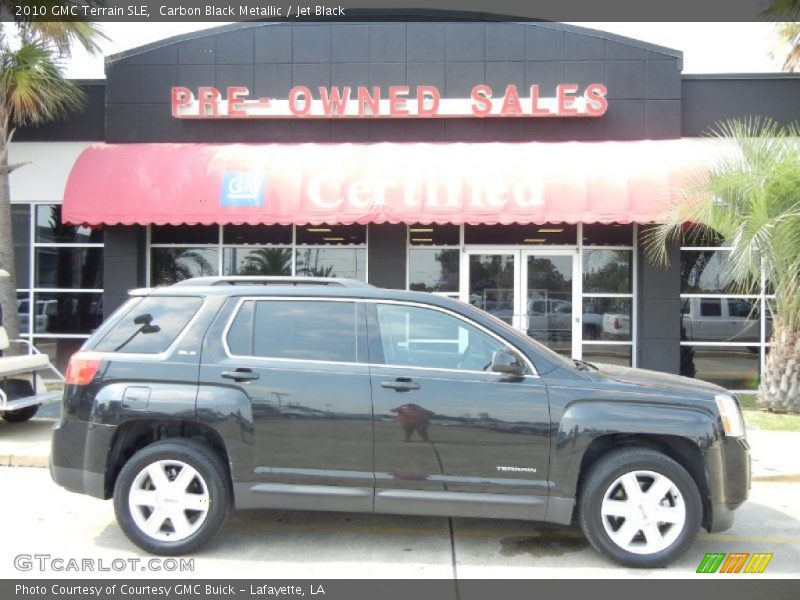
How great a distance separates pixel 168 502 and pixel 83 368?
1148 millimetres

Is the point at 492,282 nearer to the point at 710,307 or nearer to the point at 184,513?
the point at 710,307

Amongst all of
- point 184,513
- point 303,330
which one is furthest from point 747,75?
point 184,513

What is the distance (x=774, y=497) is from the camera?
6.12 meters

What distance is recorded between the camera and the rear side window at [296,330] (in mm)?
4570

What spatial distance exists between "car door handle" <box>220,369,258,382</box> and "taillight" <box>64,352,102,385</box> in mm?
965

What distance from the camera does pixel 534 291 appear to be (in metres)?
11.5

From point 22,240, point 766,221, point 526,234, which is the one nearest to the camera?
point 766,221

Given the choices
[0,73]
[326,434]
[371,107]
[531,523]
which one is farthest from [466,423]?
[0,73]

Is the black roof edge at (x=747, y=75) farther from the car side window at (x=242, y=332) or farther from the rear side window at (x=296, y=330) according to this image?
the car side window at (x=242, y=332)

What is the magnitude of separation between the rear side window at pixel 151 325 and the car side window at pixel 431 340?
144 centimetres

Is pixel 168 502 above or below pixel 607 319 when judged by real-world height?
below

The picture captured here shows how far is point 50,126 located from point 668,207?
10893mm

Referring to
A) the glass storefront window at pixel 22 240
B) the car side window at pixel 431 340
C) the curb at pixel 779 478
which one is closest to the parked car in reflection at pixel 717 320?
the curb at pixel 779 478

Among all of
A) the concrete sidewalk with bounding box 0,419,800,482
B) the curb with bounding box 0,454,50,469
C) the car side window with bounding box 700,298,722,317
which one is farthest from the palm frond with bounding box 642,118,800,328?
the curb with bounding box 0,454,50,469
